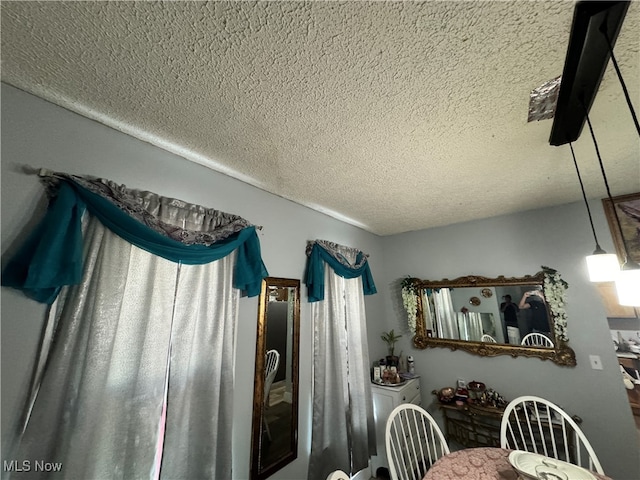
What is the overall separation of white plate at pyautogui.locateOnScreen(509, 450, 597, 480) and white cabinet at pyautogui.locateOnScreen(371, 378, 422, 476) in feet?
3.87

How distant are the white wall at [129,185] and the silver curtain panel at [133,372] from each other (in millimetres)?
84

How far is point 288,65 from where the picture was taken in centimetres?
88

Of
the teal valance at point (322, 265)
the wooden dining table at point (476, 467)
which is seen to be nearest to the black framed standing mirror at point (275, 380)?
the teal valance at point (322, 265)

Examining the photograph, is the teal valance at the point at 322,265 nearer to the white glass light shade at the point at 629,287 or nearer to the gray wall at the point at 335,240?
the gray wall at the point at 335,240

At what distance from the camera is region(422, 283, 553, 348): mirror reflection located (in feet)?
7.44

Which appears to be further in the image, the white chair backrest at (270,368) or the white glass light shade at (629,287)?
the white chair backrest at (270,368)

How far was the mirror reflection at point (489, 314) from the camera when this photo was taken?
7.44ft

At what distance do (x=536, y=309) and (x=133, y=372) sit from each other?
10.1 ft

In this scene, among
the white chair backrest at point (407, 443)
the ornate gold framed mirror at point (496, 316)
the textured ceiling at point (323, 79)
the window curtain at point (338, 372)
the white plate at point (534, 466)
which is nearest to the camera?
the textured ceiling at point (323, 79)

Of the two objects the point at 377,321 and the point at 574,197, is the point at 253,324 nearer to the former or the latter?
the point at 377,321

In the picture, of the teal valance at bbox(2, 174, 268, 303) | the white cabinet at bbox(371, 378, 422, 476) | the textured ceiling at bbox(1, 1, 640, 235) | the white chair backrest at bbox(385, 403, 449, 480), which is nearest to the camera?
the textured ceiling at bbox(1, 1, 640, 235)

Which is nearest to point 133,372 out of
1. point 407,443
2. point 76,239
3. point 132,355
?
point 132,355

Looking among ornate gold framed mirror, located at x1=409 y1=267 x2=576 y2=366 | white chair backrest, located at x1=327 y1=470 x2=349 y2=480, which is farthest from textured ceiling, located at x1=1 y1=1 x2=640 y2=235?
white chair backrest, located at x1=327 y1=470 x2=349 y2=480

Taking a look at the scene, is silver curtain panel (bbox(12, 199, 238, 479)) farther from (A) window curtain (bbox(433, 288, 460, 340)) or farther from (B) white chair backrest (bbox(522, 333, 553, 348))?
(B) white chair backrest (bbox(522, 333, 553, 348))
